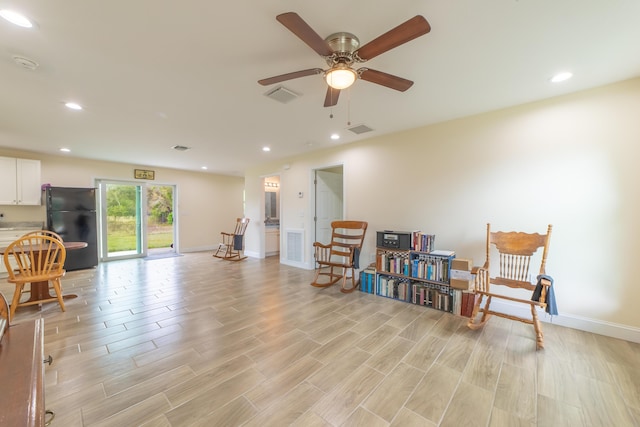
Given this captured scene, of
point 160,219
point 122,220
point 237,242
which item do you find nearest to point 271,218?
point 237,242

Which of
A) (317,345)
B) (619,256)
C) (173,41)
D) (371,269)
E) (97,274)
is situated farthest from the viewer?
(97,274)

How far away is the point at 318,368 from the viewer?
192 cm

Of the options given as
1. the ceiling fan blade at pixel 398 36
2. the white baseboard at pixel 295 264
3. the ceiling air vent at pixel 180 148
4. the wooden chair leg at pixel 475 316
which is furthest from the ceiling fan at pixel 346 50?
the white baseboard at pixel 295 264

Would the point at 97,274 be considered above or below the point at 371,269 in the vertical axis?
below

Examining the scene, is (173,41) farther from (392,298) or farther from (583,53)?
(392,298)

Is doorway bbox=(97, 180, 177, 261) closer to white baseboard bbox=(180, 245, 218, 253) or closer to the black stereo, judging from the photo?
white baseboard bbox=(180, 245, 218, 253)

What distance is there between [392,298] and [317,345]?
1611 mm

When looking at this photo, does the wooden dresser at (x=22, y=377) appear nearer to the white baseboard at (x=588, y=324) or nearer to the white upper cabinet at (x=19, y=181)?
the white baseboard at (x=588, y=324)

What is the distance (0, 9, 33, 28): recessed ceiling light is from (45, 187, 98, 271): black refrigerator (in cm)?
472

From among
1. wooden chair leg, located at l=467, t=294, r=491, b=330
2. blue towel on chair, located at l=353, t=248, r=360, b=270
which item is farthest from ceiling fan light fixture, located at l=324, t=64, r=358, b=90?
blue towel on chair, located at l=353, t=248, r=360, b=270

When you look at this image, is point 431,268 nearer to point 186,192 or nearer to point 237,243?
point 237,243

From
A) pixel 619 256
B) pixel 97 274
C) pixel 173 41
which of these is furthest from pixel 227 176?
pixel 619 256

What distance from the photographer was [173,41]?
1.81 m

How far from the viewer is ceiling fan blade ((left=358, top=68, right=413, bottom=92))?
181 centimetres
